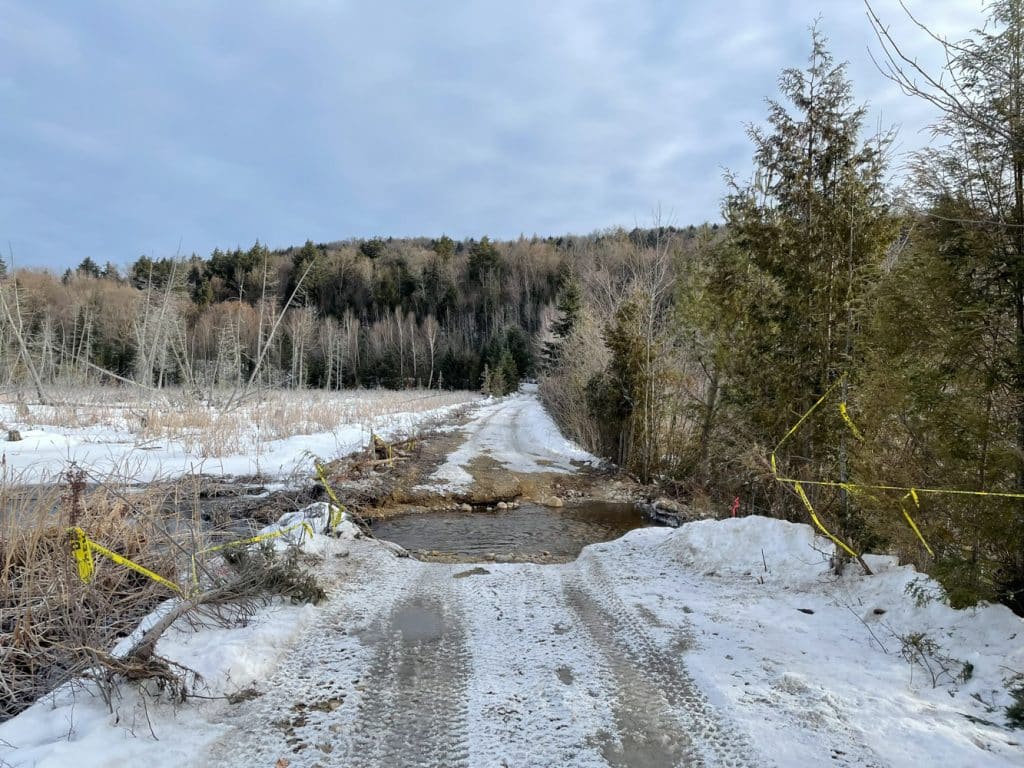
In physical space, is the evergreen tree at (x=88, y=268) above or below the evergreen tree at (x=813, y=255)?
above

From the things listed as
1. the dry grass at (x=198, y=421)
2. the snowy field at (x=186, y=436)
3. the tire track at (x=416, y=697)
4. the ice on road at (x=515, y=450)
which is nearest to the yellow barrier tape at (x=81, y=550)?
the tire track at (x=416, y=697)

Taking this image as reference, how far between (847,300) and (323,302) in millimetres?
94375

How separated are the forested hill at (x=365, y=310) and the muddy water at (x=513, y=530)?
22985 mm

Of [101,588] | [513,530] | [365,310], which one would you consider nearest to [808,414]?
[513,530]

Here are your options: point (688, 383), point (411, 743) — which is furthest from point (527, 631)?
point (688, 383)

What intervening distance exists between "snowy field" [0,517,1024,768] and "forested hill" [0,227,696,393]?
28407 millimetres

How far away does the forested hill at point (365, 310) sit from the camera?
46.8m

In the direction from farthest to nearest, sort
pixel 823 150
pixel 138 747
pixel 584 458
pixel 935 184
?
pixel 584 458 → pixel 823 150 → pixel 935 184 → pixel 138 747

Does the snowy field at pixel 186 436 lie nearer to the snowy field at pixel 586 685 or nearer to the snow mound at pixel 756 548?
the snowy field at pixel 586 685

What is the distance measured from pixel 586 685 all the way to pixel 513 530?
595 centimetres

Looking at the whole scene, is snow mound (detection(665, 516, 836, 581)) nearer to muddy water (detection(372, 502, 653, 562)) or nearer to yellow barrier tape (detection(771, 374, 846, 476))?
yellow barrier tape (detection(771, 374, 846, 476))

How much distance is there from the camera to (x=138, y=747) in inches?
99.7

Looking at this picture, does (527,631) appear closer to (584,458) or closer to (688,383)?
(688,383)

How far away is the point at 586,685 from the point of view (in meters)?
3.29
